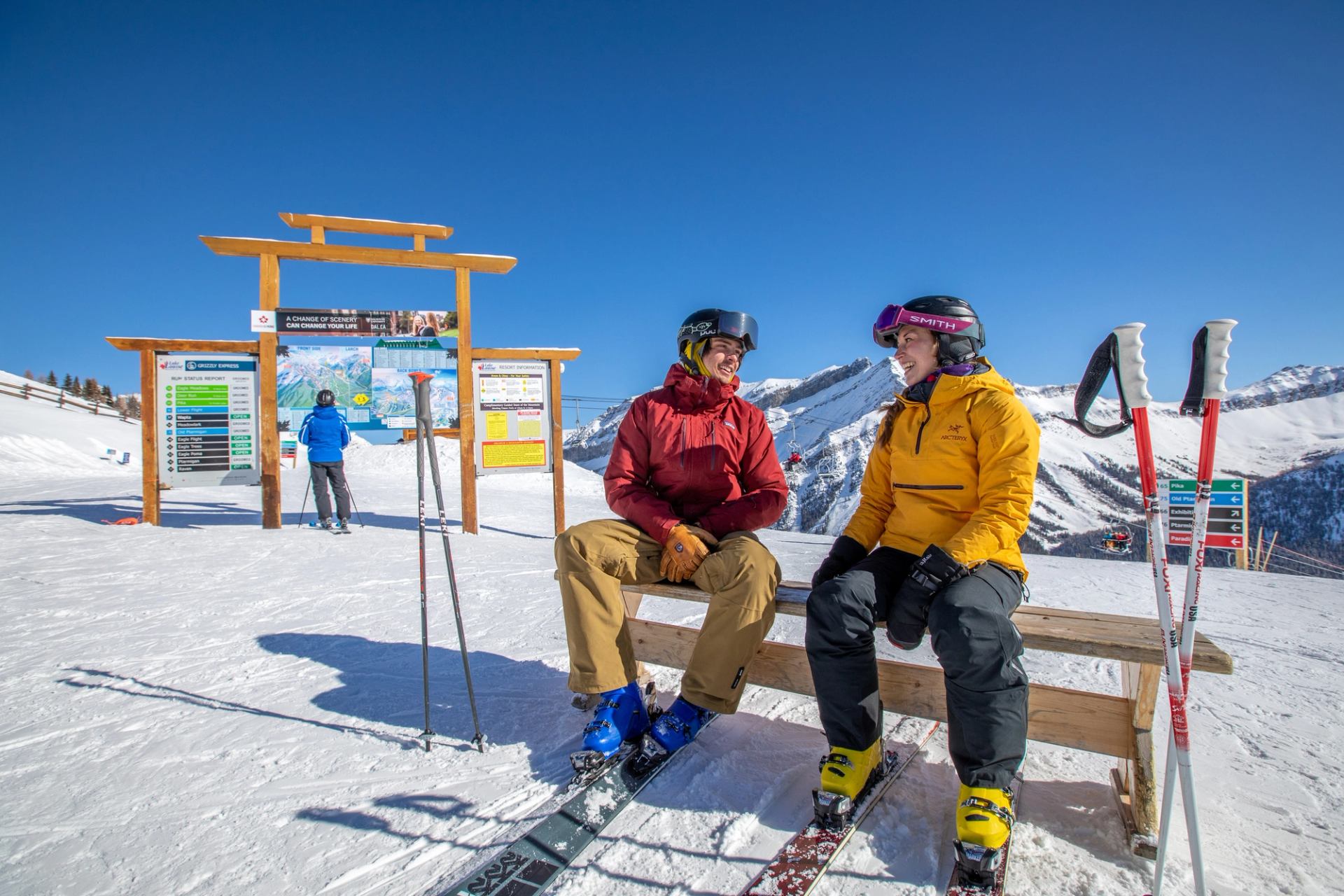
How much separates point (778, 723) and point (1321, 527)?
390 feet

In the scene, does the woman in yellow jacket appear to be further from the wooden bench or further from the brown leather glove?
the brown leather glove

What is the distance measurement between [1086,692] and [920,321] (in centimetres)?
145

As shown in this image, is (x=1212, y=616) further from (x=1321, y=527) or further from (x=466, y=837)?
(x=1321, y=527)

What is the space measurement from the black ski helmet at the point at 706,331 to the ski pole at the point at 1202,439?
1741 mm

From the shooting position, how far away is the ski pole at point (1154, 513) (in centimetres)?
176

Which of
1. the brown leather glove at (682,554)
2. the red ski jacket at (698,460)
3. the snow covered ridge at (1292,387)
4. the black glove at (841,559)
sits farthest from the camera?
the snow covered ridge at (1292,387)

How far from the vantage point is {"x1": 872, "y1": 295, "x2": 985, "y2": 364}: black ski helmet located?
2.59 m

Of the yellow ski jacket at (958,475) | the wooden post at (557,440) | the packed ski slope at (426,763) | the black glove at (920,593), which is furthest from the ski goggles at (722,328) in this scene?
the wooden post at (557,440)

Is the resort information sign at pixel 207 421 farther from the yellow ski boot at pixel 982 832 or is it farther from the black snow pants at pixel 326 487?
the yellow ski boot at pixel 982 832

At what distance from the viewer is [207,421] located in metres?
8.02

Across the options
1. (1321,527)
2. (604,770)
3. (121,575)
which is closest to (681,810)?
(604,770)

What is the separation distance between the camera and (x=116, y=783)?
7.65 feet

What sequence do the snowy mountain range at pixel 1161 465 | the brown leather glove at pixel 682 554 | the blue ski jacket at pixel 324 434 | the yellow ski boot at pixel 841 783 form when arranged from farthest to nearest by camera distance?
the snowy mountain range at pixel 1161 465 → the blue ski jacket at pixel 324 434 → the brown leather glove at pixel 682 554 → the yellow ski boot at pixel 841 783

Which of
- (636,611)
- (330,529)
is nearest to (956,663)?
(636,611)
